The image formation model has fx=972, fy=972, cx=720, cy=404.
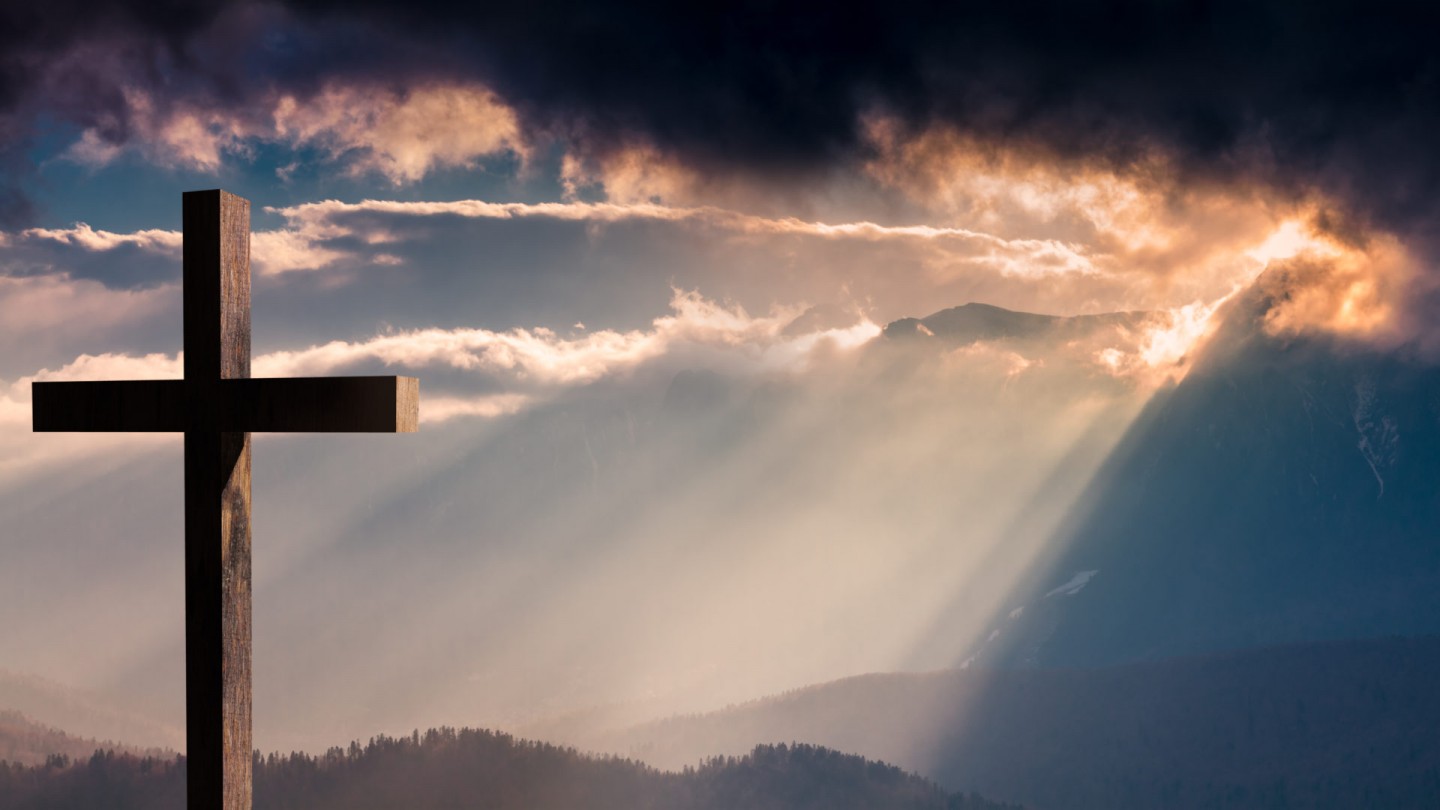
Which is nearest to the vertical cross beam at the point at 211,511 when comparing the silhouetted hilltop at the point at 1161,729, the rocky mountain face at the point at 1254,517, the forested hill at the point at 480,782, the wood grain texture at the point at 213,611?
the wood grain texture at the point at 213,611

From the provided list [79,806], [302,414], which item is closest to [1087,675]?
[79,806]

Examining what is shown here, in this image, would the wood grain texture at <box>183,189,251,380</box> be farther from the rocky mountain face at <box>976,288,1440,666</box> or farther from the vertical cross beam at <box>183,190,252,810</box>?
the rocky mountain face at <box>976,288,1440,666</box>

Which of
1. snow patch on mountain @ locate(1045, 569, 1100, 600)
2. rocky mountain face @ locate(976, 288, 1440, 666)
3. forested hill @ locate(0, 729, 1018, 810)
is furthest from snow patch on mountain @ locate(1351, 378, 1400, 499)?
forested hill @ locate(0, 729, 1018, 810)

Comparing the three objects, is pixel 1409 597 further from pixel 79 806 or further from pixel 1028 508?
pixel 79 806

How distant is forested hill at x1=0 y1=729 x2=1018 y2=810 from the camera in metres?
48.5

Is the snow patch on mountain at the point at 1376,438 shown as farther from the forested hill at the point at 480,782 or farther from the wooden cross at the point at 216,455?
the wooden cross at the point at 216,455

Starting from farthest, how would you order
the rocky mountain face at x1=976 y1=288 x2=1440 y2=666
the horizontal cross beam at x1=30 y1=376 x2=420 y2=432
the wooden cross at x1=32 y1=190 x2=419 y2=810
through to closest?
the rocky mountain face at x1=976 y1=288 x2=1440 y2=666, the wooden cross at x1=32 y1=190 x2=419 y2=810, the horizontal cross beam at x1=30 y1=376 x2=420 y2=432

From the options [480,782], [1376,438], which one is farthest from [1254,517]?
Result: [480,782]

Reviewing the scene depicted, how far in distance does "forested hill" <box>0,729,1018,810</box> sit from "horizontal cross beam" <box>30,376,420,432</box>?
44619mm

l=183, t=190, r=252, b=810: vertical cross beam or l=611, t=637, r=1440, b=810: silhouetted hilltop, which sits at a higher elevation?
l=183, t=190, r=252, b=810: vertical cross beam

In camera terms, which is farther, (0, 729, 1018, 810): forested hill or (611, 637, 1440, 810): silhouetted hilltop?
(611, 637, 1440, 810): silhouetted hilltop

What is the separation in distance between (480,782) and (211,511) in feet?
158

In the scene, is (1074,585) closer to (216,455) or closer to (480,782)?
(480,782)

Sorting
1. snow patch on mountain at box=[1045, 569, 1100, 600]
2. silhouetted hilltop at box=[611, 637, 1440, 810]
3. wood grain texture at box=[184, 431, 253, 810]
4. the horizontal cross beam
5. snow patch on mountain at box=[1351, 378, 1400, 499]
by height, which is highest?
snow patch on mountain at box=[1351, 378, 1400, 499]
